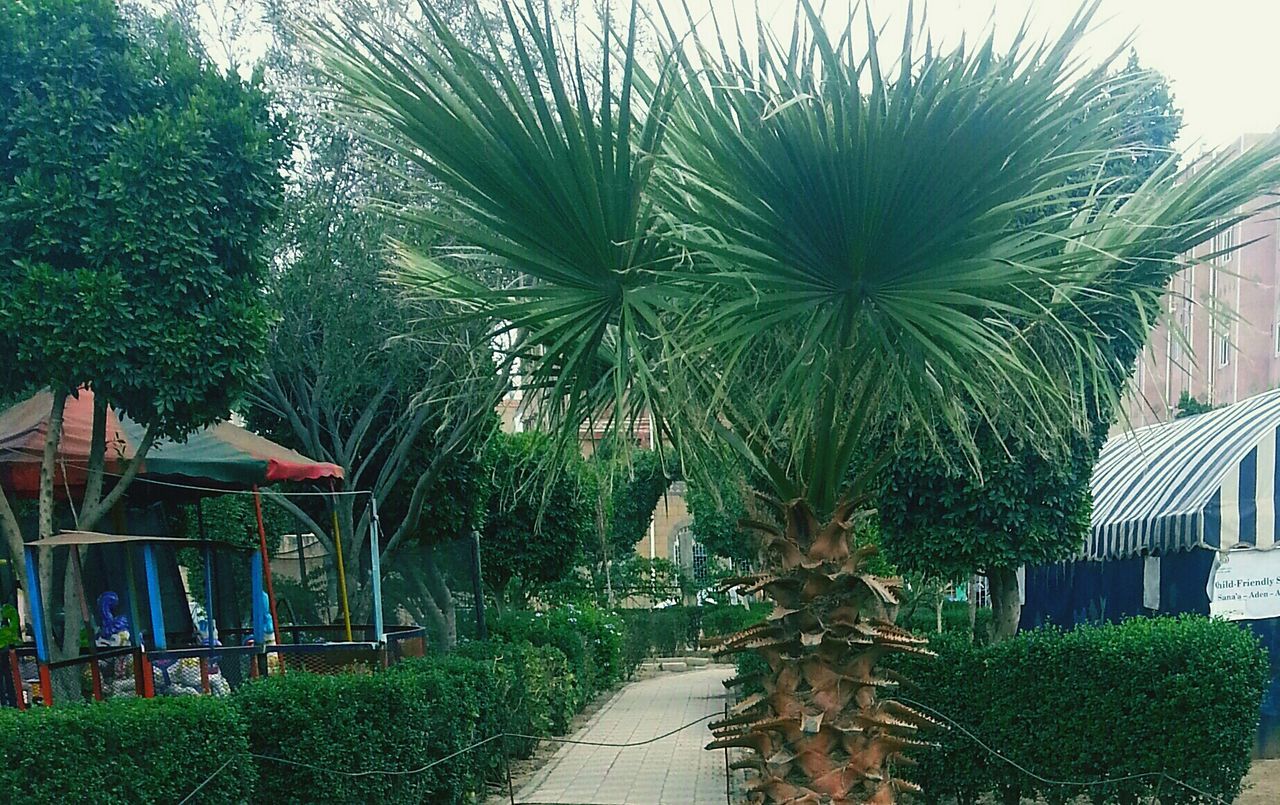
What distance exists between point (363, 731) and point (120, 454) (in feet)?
9.90

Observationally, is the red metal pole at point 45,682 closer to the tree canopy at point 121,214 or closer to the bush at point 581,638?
the tree canopy at point 121,214

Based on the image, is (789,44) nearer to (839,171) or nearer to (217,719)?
(839,171)

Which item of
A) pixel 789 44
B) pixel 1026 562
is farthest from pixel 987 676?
pixel 789 44

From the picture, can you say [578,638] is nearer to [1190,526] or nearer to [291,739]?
[1190,526]

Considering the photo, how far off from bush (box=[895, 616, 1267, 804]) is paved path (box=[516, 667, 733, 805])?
269cm

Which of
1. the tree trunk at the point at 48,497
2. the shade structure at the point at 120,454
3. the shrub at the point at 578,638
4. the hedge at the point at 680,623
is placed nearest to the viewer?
the tree trunk at the point at 48,497

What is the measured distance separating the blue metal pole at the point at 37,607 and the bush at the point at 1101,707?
5.79 m

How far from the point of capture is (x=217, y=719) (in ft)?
20.9

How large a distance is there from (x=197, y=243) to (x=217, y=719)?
274 cm

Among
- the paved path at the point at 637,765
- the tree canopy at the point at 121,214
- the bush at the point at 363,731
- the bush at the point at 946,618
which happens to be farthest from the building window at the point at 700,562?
the tree canopy at the point at 121,214

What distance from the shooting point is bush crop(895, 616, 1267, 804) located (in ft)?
26.8

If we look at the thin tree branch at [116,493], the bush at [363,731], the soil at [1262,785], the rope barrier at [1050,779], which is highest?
the thin tree branch at [116,493]

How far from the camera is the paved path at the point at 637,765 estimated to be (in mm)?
11094

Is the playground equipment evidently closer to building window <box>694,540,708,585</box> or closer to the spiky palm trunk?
the spiky palm trunk
